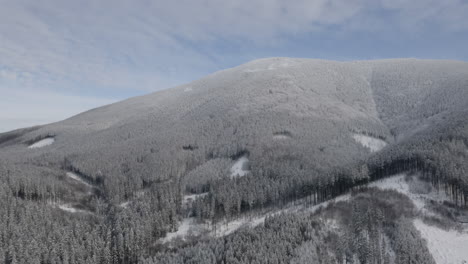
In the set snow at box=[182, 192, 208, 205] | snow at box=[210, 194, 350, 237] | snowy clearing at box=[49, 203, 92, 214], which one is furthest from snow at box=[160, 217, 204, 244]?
snowy clearing at box=[49, 203, 92, 214]

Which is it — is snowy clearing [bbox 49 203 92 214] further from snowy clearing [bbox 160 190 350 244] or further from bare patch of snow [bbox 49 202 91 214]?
snowy clearing [bbox 160 190 350 244]

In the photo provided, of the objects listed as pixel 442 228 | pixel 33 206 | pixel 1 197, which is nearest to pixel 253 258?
pixel 442 228

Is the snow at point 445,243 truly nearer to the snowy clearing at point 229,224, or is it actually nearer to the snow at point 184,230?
the snowy clearing at point 229,224

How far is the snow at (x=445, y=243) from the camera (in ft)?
245

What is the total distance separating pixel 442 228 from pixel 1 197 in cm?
16483

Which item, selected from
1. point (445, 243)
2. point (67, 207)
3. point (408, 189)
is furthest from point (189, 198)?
point (445, 243)

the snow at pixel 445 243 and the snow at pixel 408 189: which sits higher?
the snow at pixel 408 189

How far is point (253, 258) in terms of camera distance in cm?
7638

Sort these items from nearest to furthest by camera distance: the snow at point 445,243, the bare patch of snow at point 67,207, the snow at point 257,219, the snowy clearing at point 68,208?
the snow at point 445,243 < the snow at point 257,219 < the snowy clearing at point 68,208 < the bare patch of snow at point 67,207

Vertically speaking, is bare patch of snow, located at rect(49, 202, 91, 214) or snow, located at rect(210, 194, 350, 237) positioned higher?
bare patch of snow, located at rect(49, 202, 91, 214)

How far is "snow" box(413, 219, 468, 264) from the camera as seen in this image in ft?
245

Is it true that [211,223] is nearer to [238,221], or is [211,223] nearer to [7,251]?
[238,221]

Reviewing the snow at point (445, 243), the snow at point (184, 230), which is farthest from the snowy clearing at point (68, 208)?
the snow at point (445, 243)

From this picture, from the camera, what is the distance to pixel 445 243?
3174 inches
